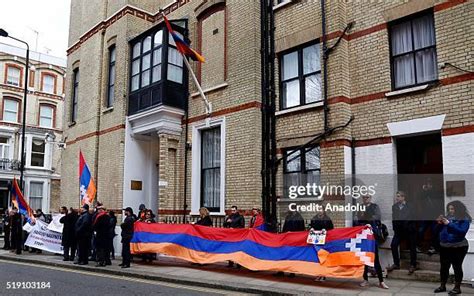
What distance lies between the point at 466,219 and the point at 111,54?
601 inches

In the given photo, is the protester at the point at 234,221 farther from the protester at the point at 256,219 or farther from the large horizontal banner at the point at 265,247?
the large horizontal banner at the point at 265,247

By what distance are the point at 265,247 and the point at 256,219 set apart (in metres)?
1.45

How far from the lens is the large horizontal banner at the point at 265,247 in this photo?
8.92m

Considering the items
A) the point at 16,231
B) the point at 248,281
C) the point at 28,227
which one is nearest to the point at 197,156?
the point at 248,281

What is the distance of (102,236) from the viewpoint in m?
Result: 12.5

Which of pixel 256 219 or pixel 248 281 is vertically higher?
pixel 256 219

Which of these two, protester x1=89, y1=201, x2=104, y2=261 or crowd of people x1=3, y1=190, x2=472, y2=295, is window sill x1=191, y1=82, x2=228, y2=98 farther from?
protester x1=89, y1=201, x2=104, y2=261

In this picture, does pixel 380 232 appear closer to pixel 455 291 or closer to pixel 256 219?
pixel 455 291

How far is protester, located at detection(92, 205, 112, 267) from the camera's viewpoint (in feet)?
40.9

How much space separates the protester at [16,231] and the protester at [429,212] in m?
13.6

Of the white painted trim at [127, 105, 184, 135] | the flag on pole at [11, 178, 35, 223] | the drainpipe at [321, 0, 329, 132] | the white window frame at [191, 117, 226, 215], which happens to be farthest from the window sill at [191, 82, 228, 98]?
the flag on pole at [11, 178, 35, 223]

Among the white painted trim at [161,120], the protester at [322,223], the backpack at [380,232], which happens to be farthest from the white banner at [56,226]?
the backpack at [380,232]

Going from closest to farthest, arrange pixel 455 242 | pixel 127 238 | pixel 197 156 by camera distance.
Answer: pixel 455 242
pixel 127 238
pixel 197 156

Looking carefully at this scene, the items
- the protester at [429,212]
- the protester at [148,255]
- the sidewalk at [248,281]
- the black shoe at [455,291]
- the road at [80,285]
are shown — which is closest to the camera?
the black shoe at [455,291]
